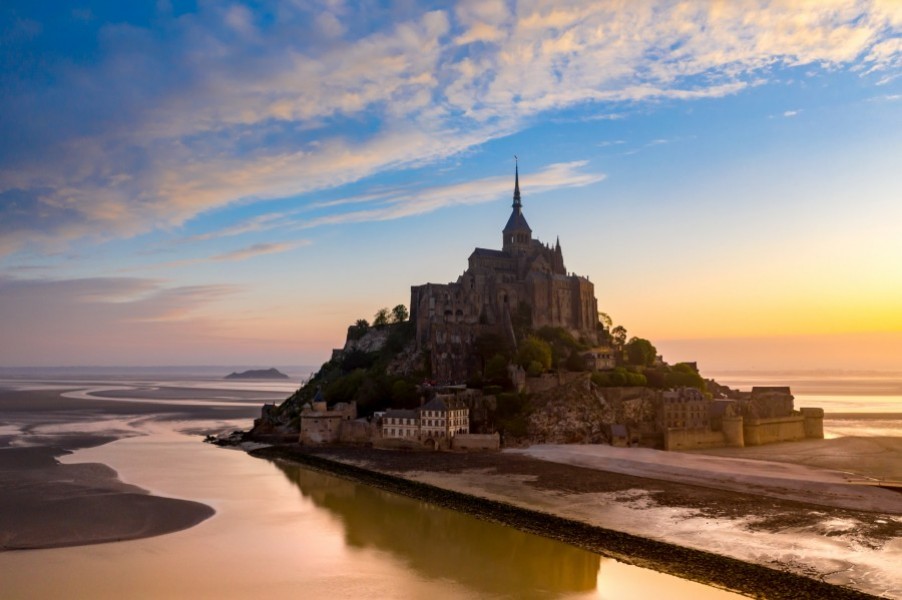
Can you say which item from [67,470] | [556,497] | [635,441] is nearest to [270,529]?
[556,497]

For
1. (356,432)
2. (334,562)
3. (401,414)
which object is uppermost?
(401,414)

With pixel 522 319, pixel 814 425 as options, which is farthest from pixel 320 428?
pixel 814 425

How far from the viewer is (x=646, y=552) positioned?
76.9 feet

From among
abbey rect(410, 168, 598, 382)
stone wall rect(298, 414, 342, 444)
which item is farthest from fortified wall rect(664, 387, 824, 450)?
stone wall rect(298, 414, 342, 444)

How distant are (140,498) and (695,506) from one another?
83.5ft

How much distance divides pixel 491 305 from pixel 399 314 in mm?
13014

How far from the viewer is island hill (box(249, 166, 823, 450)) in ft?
156

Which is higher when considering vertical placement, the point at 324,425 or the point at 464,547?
the point at 324,425

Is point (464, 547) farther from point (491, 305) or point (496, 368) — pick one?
point (491, 305)

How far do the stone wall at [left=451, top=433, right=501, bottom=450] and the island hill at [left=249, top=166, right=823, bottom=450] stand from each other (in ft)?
0.31

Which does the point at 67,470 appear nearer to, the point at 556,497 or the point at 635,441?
the point at 556,497

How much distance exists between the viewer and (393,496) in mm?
34344

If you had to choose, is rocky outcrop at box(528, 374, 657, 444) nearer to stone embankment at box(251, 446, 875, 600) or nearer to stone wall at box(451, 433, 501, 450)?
stone wall at box(451, 433, 501, 450)

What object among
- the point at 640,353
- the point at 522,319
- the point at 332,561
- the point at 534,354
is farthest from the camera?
the point at 522,319
